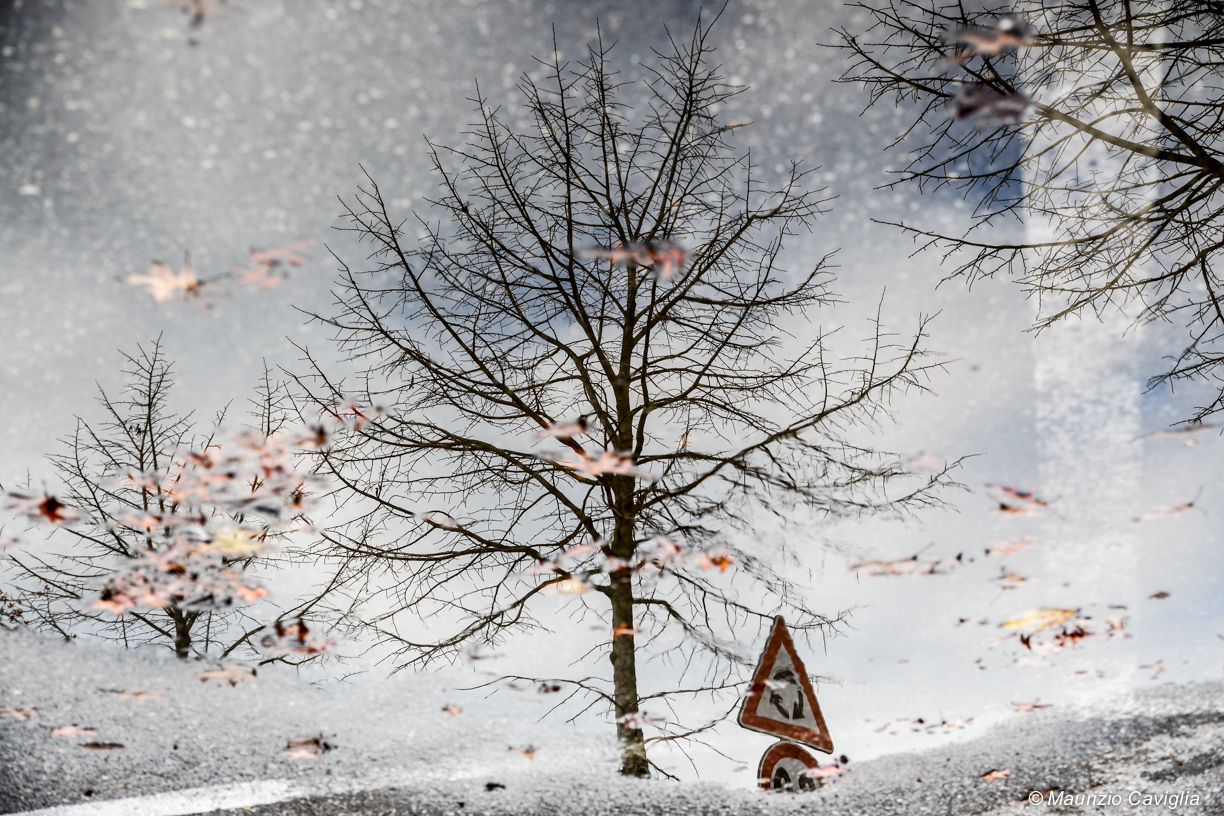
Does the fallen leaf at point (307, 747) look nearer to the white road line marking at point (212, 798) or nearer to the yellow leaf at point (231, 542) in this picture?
the white road line marking at point (212, 798)

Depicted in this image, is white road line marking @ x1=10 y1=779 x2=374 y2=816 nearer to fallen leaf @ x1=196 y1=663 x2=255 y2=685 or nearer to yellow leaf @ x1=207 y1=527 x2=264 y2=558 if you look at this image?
yellow leaf @ x1=207 y1=527 x2=264 y2=558

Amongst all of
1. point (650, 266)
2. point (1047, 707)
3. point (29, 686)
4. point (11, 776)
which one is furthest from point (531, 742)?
point (1047, 707)

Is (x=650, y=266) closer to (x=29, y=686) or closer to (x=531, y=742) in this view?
(x=531, y=742)

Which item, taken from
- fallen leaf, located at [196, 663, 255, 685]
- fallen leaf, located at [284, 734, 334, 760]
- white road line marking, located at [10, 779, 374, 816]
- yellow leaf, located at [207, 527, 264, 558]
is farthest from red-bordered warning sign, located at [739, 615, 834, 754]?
fallen leaf, located at [196, 663, 255, 685]

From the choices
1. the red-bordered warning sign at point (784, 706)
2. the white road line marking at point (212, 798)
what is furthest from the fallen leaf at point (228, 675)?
the red-bordered warning sign at point (784, 706)

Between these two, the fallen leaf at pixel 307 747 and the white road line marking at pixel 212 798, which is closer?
the white road line marking at pixel 212 798

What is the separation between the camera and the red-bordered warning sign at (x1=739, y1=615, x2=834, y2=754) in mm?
3936

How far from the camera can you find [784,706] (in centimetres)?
396

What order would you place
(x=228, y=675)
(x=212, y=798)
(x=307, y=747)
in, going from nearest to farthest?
(x=212, y=798)
(x=307, y=747)
(x=228, y=675)

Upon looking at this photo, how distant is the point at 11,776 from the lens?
3490 mm

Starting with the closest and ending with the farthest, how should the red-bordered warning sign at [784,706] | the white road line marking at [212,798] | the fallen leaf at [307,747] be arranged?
the white road line marking at [212,798]
the red-bordered warning sign at [784,706]
the fallen leaf at [307,747]

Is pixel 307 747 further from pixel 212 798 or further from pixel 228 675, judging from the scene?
pixel 228 675

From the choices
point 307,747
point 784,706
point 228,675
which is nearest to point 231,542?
point 307,747

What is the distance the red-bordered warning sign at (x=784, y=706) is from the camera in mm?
3936
